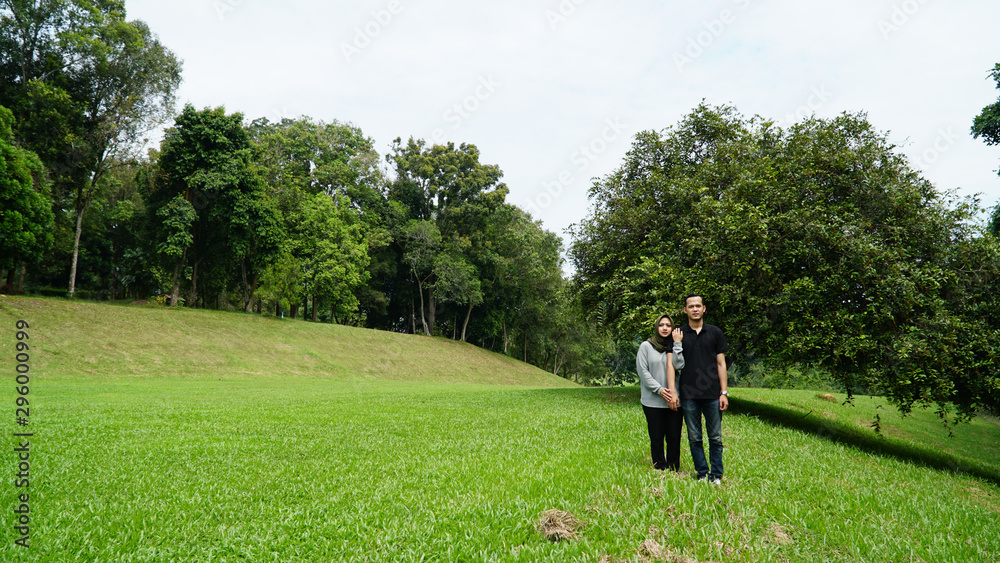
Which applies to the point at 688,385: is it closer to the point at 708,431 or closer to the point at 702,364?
the point at 702,364

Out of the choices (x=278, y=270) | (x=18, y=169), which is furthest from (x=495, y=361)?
(x=18, y=169)

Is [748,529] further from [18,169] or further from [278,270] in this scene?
[278,270]

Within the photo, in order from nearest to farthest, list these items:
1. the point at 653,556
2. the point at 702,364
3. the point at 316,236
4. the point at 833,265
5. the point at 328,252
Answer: the point at 653,556, the point at 702,364, the point at 833,265, the point at 328,252, the point at 316,236

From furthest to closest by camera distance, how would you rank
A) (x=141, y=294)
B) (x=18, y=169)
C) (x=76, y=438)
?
(x=141, y=294) < (x=18, y=169) < (x=76, y=438)

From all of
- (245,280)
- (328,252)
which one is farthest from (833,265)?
(245,280)

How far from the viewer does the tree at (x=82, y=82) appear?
32.0m

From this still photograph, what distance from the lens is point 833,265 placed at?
13438 mm

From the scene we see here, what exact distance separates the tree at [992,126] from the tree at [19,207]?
45.1m

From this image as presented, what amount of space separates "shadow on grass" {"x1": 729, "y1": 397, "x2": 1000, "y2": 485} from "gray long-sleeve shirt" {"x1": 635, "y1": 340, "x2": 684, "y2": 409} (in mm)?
8842

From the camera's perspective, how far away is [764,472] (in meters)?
7.08

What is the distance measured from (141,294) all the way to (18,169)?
33.1m

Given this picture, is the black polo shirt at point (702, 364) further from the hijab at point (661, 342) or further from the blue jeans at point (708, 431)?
the hijab at point (661, 342)

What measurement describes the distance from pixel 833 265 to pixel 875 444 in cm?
557

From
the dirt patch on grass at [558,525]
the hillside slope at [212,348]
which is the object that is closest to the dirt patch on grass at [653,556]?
the dirt patch on grass at [558,525]
